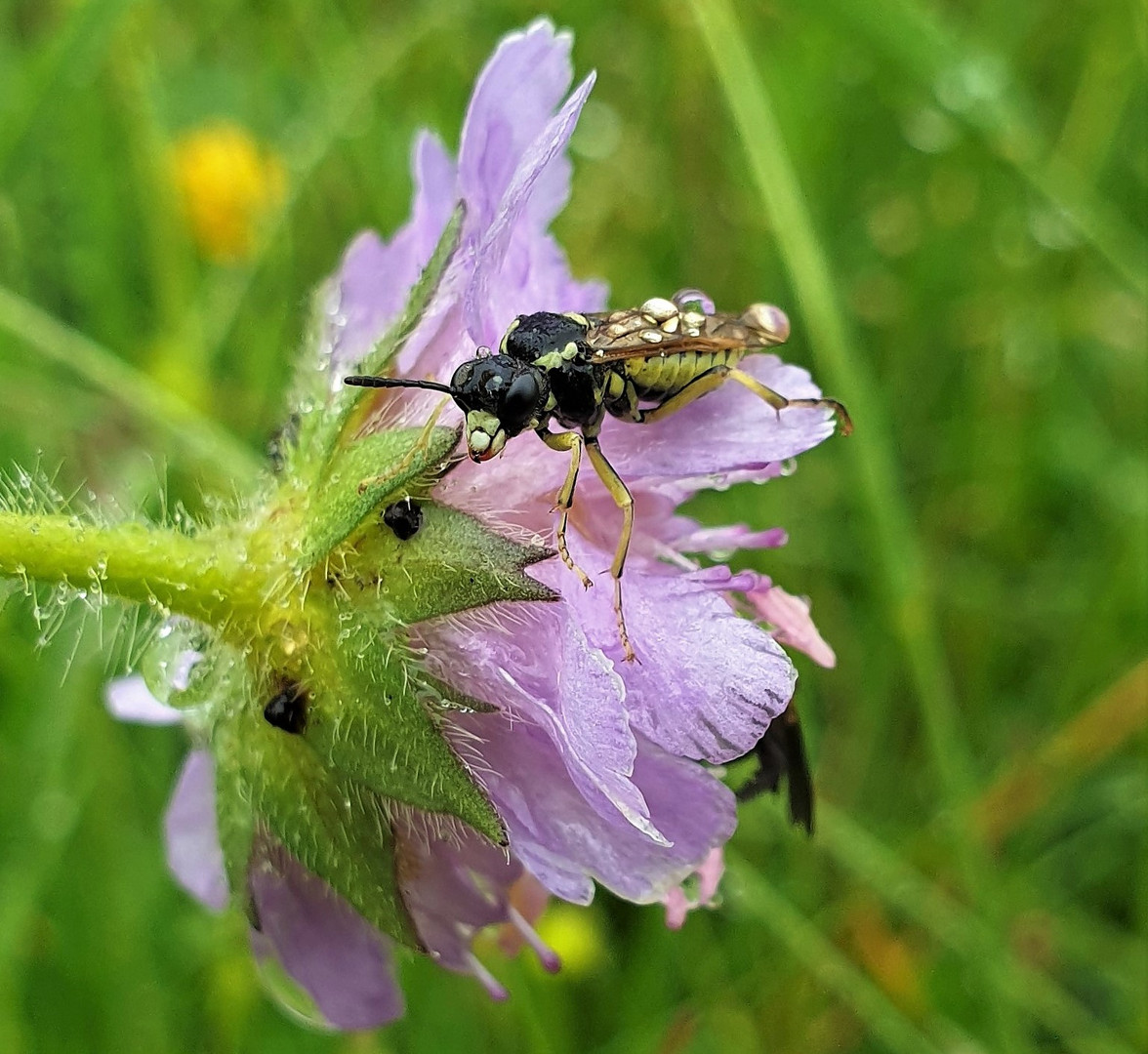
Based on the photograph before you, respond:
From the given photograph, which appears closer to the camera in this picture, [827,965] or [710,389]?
[710,389]

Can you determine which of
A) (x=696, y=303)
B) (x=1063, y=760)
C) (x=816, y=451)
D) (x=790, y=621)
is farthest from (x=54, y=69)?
(x=1063, y=760)

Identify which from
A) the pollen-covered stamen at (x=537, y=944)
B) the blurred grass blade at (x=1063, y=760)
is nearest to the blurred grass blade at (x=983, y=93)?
the blurred grass blade at (x=1063, y=760)

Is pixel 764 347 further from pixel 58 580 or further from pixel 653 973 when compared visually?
pixel 653 973

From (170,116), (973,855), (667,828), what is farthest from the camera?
(170,116)

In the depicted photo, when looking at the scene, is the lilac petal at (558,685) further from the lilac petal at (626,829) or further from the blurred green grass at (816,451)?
the blurred green grass at (816,451)

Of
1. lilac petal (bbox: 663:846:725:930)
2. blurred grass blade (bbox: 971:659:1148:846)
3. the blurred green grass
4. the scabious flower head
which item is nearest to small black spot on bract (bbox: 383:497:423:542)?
the scabious flower head

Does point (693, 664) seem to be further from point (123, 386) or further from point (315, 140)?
point (315, 140)

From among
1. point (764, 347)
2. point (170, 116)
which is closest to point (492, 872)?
point (764, 347)

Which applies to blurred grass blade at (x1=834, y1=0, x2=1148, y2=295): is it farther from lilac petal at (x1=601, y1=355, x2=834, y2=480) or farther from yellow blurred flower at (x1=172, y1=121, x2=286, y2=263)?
yellow blurred flower at (x1=172, y1=121, x2=286, y2=263)
